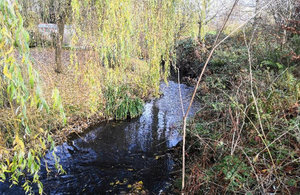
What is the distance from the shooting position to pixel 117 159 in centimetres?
391

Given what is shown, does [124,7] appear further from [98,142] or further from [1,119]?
[98,142]

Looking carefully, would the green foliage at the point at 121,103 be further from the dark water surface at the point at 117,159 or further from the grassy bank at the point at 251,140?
the grassy bank at the point at 251,140

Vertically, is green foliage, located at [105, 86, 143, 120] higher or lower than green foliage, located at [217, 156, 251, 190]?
lower

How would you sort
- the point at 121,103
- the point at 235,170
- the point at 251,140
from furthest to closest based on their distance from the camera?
the point at 121,103, the point at 251,140, the point at 235,170

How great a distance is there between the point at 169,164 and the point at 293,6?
Result: 4.22 meters

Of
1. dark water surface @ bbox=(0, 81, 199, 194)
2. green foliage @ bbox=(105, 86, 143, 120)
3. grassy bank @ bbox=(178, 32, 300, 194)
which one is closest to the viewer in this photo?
grassy bank @ bbox=(178, 32, 300, 194)

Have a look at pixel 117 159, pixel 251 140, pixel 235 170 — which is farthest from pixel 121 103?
pixel 235 170

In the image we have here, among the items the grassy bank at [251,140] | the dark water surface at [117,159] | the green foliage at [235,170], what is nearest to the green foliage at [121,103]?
the dark water surface at [117,159]

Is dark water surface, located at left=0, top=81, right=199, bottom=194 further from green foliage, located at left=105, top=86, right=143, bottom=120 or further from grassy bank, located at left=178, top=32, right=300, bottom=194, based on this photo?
grassy bank, located at left=178, top=32, right=300, bottom=194

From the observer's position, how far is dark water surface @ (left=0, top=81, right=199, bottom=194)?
3184 mm

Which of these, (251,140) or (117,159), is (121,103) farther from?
(251,140)

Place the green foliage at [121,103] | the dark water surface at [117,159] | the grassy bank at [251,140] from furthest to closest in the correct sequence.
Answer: the green foliage at [121,103] < the dark water surface at [117,159] < the grassy bank at [251,140]

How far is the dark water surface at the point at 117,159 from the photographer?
3.18 m

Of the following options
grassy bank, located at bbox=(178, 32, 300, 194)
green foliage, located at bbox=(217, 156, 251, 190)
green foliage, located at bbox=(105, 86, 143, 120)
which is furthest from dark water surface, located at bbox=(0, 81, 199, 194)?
green foliage, located at bbox=(217, 156, 251, 190)
